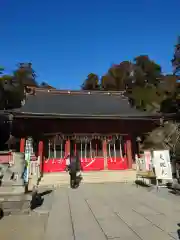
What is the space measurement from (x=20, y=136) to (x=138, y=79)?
92.6 feet

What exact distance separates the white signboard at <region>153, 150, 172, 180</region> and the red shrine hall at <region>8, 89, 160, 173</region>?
5757mm

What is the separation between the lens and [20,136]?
13.5 m

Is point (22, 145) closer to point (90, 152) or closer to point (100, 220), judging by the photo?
point (90, 152)

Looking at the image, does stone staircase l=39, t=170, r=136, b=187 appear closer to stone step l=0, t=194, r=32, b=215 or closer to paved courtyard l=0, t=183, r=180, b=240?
paved courtyard l=0, t=183, r=180, b=240

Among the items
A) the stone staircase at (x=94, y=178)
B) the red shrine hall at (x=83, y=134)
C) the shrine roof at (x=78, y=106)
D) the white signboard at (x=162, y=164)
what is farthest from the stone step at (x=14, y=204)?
the shrine roof at (x=78, y=106)

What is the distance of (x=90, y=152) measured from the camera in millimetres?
13992

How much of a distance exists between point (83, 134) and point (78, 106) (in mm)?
3084

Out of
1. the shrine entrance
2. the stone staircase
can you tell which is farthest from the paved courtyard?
the shrine entrance

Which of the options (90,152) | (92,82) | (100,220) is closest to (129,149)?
(90,152)

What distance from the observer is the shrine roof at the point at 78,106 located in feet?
43.8

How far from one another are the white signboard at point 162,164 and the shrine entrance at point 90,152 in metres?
6.03

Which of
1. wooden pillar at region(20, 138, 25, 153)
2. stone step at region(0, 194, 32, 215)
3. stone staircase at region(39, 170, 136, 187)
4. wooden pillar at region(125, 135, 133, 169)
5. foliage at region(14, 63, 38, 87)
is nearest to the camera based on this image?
stone step at region(0, 194, 32, 215)

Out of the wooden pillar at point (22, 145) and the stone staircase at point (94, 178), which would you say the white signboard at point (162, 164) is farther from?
the wooden pillar at point (22, 145)

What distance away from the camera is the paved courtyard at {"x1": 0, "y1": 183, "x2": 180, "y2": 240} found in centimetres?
380
